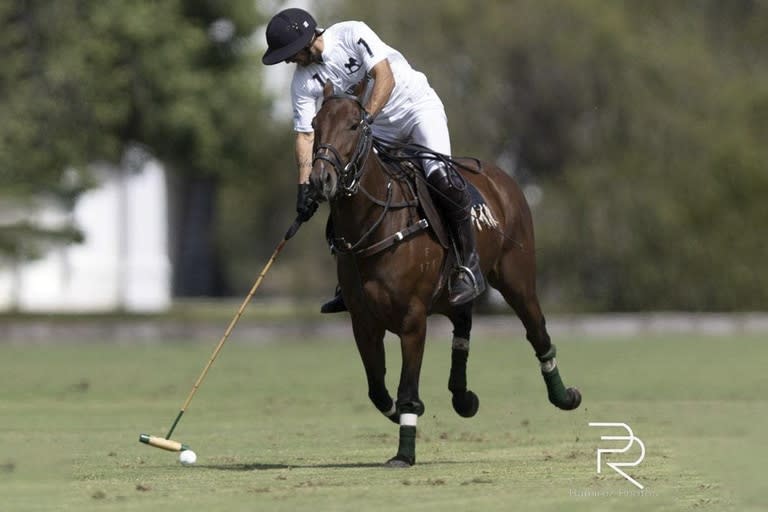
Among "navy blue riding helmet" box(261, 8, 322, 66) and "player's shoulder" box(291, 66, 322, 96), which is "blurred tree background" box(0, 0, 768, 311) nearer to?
"player's shoulder" box(291, 66, 322, 96)

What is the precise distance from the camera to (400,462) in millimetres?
9586

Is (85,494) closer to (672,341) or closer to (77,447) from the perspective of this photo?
(77,447)

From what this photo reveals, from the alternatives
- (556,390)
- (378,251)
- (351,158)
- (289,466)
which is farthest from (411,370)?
(556,390)

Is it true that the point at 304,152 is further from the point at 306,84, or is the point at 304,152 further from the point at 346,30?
the point at 346,30

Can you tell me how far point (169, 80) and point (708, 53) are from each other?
31.2 ft

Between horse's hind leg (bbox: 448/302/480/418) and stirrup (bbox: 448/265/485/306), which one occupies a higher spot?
stirrup (bbox: 448/265/485/306)

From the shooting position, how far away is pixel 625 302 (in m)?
31.3

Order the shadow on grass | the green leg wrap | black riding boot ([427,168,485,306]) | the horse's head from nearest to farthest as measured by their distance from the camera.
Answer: the horse's head → the shadow on grass → black riding boot ([427,168,485,306]) → the green leg wrap

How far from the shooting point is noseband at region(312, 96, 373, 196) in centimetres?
945

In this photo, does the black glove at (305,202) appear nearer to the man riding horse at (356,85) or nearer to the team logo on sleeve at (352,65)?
the man riding horse at (356,85)

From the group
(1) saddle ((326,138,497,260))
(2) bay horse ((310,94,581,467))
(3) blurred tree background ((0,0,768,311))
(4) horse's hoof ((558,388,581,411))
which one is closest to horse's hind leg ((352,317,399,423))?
(2) bay horse ((310,94,581,467))

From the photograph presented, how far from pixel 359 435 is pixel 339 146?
115 inches

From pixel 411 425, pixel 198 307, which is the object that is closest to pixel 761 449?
pixel 411 425

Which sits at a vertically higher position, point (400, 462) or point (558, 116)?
point (558, 116)
